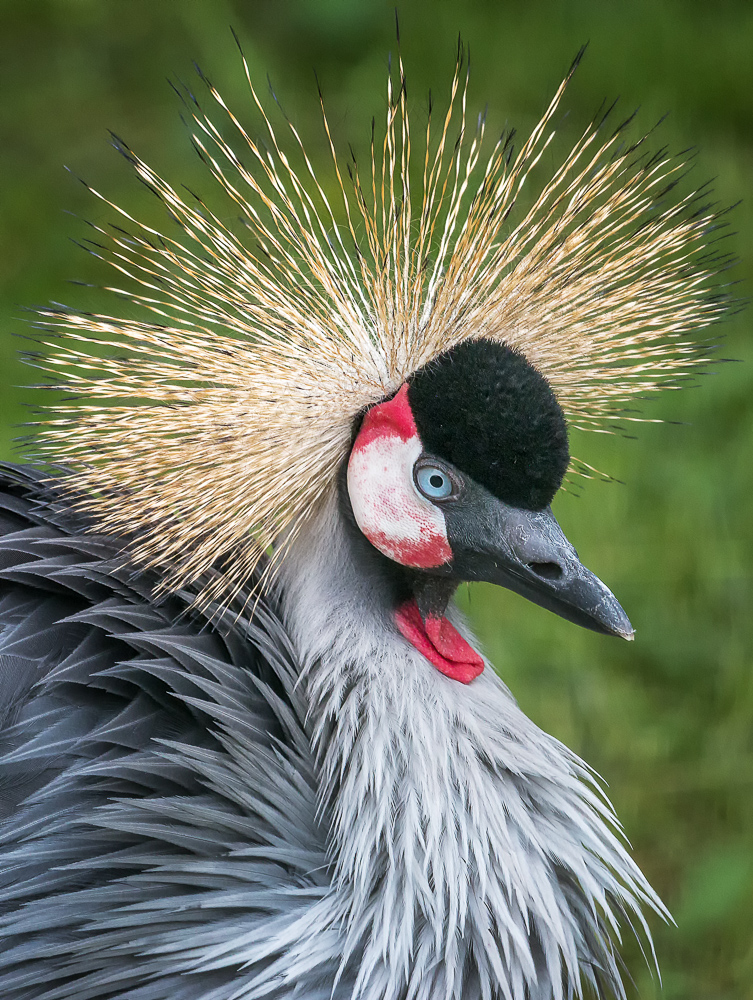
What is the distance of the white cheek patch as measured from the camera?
1120mm

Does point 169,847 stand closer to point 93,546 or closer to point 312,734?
point 312,734

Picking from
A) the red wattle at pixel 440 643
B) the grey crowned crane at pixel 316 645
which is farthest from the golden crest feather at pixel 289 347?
the red wattle at pixel 440 643

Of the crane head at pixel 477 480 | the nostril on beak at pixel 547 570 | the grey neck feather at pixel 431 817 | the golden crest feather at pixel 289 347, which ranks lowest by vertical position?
the grey neck feather at pixel 431 817

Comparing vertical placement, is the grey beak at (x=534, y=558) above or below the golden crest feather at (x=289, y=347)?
below

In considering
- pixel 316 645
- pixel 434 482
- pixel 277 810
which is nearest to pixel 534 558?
pixel 434 482

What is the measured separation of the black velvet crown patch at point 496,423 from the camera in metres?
1.06

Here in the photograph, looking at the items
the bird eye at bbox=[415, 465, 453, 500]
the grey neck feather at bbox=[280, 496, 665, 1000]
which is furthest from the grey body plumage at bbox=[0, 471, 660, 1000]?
the bird eye at bbox=[415, 465, 453, 500]

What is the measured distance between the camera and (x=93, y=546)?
127 centimetres

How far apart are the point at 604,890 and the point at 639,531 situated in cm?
116

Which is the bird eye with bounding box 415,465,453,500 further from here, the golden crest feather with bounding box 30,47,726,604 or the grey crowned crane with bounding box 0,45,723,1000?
the golden crest feather with bounding box 30,47,726,604

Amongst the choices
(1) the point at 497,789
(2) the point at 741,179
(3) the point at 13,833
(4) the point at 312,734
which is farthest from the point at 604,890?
(2) the point at 741,179

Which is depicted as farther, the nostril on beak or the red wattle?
the red wattle

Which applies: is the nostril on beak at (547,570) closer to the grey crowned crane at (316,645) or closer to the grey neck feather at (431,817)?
the grey crowned crane at (316,645)

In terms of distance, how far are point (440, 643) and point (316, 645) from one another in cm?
13
